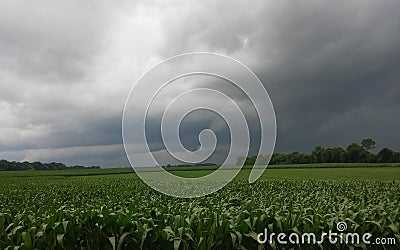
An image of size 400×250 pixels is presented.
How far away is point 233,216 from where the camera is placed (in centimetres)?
676

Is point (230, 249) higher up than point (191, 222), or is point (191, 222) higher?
point (191, 222)

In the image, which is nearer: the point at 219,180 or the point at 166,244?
the point at 166,244

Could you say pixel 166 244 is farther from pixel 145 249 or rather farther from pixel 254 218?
pixel 254 218

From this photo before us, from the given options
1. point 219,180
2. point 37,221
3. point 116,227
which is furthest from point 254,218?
point 219,180

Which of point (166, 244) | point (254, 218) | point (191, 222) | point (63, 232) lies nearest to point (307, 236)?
point (254, 218)

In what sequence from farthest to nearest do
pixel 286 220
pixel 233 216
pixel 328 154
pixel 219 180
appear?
pixel 328 154 < pixel 219 180 < pixel 233 216 < pixel 286 220

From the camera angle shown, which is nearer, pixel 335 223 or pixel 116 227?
pixel 116 227

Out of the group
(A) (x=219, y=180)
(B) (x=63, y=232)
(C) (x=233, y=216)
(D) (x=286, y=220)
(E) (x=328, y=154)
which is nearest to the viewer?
(B) (x=63, y=232)

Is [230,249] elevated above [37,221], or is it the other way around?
[37,221]

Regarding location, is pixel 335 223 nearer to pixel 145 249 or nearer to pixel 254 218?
pixel 254 218

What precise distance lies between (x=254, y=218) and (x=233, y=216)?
67 centimetres

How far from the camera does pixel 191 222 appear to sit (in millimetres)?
6250

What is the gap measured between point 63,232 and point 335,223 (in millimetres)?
4809

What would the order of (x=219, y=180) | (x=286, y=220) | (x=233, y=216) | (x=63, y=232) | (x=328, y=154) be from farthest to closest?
(x=328, y=154)
(x=219, y=180)
(x=233, y=216)
(x=286, y=220)
(x=63, y=232)
